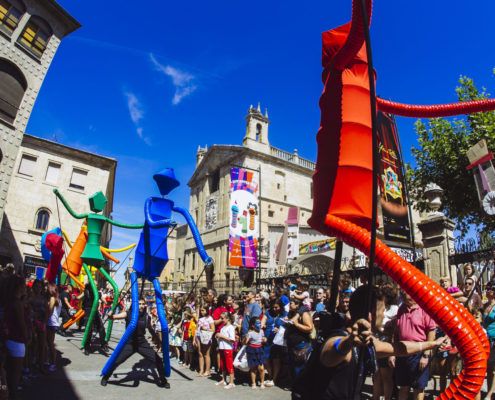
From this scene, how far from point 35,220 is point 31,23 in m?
14.7

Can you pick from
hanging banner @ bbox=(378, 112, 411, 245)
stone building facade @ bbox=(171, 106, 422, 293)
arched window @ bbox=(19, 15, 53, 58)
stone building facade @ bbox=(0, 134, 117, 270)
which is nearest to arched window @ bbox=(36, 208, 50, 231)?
stone building facade @ bbox=(0, 134, 117, 270)

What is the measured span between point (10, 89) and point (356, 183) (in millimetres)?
17726

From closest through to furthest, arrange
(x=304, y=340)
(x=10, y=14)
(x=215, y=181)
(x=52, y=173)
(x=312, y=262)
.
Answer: (x=304, y=340) < (x=10, y=14) < (x=312, y=262) < (x=52, y=173) < (x=215, y=181)

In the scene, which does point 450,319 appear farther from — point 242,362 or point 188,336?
point 188,336

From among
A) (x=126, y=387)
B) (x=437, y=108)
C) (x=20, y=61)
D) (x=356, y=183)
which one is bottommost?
(x=126, y=387)

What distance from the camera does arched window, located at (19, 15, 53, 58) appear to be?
16.1m

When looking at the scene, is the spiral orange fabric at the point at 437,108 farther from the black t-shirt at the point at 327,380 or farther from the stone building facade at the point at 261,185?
the stone building facade at the point at 261,185

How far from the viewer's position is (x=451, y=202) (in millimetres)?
18609

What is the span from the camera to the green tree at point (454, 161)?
17391 millimetres

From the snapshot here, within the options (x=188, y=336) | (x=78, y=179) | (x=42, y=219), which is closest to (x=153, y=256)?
(x=188, y=336)

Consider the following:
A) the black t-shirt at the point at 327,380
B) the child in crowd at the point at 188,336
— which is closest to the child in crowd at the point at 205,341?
the child in crowd at the point at 188,336

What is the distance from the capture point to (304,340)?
5.83 m

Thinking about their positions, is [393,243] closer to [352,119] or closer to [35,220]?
[352,119]

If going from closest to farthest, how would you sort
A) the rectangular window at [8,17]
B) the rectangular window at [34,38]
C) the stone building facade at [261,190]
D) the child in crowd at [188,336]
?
the child in crowd at [188,336] → the rectangular window at [8,17] → the rectangular window at [34,38] → the stone building facade at [261,190]
